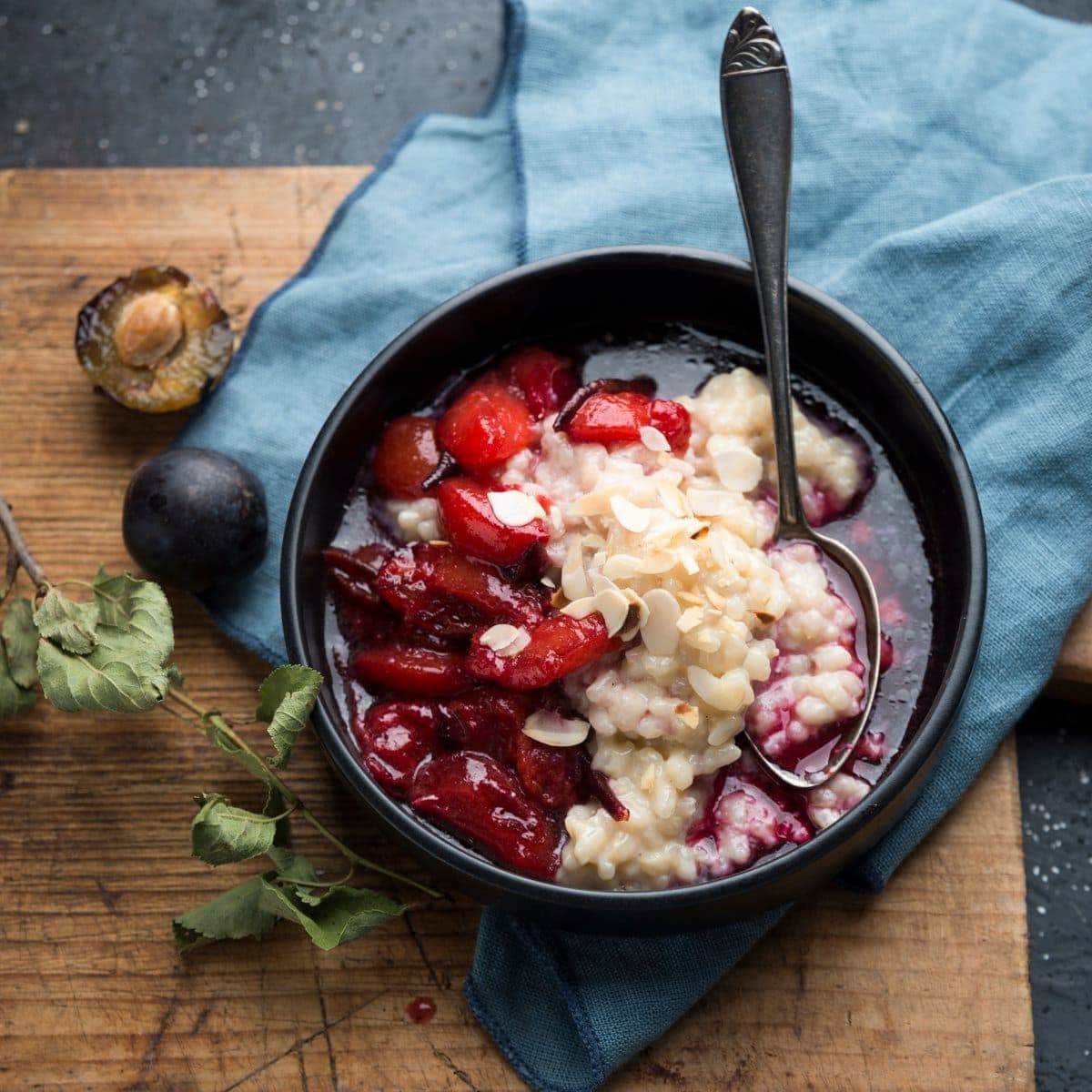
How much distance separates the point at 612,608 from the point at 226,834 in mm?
818

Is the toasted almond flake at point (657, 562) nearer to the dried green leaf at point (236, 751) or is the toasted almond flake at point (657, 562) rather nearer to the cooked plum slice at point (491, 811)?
the cooked plum slice at point (491, 811)

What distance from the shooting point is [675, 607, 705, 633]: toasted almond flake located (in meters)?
2.10

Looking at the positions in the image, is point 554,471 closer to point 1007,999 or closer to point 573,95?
point 573,95

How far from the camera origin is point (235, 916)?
246cm

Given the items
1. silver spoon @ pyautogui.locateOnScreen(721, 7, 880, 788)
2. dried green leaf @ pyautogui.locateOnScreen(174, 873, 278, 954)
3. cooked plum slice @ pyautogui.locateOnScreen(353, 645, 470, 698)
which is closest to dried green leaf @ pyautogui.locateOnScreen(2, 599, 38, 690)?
dried green leaf @ pyautogui.locateOnScreen(174, 873, 278, 954)

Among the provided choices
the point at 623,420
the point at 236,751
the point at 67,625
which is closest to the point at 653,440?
the point at 623,420

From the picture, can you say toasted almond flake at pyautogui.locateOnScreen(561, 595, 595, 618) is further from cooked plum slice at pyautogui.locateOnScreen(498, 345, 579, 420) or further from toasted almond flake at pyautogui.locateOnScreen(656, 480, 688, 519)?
cooked plum slice at pyautogui.locateOnScreen(498, 345, 579, 420)

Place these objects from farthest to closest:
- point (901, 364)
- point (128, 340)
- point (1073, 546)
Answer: point (128, 340) → point (1073, 546) → point (901, 364)

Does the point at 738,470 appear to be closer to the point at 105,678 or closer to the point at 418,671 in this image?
the point at 418,671

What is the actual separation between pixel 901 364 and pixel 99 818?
1.90 meters

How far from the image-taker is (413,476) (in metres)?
2.50

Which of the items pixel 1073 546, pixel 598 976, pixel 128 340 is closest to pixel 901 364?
pixel 1073 546

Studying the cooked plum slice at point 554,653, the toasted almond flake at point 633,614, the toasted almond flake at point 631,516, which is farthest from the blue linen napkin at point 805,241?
the toasted almond flake at point 631,516

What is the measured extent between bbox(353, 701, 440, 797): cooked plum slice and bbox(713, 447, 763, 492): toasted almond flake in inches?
27.2
